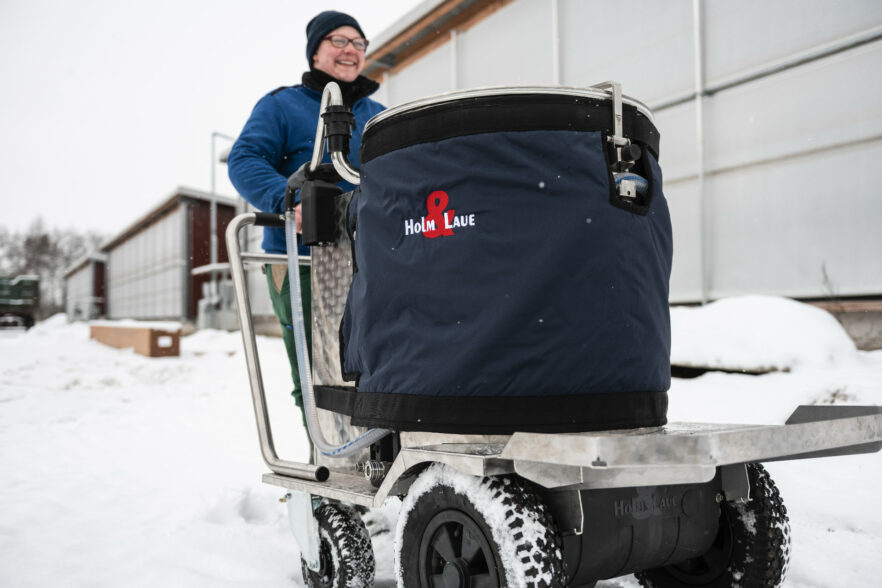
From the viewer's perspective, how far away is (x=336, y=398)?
1963mm

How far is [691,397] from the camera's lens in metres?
4.55

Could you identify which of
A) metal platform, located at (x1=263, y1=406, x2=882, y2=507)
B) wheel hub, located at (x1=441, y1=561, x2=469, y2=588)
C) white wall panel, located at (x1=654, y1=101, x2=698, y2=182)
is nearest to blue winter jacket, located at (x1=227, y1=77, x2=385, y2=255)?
metal platform, located at (x1=263, y1=406, x2=882, y2=507)

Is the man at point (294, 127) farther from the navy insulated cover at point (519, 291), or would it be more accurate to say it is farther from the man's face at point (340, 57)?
the navy insulated cover at point (519, 291)

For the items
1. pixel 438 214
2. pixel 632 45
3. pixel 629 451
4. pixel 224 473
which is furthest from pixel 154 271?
pixel 629 451

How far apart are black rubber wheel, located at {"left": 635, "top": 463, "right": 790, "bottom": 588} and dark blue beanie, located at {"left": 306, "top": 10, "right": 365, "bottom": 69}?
199cm

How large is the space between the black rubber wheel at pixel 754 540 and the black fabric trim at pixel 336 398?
40.8 inches

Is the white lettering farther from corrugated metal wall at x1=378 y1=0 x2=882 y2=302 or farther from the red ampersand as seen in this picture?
corrugated metal wall at x1=378 y1=0 x2=882 y2=302

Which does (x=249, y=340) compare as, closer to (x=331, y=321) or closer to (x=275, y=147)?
(x=331, y=321)

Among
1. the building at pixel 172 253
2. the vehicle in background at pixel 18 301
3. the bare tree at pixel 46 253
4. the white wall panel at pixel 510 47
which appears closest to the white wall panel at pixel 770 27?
the white wall panel at pixel 510 47

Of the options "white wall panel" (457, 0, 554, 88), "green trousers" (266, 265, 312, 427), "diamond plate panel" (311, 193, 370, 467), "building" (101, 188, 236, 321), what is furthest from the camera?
"building" (101, 188, 236, 321)

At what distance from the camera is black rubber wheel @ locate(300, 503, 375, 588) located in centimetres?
197

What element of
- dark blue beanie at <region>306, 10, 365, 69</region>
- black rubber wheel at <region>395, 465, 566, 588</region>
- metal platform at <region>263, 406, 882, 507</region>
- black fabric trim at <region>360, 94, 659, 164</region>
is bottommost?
black rubber wheel at <region>395, 465, 566, 588</region>

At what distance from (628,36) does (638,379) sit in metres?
6.56

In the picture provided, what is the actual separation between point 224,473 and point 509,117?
3138 mm
